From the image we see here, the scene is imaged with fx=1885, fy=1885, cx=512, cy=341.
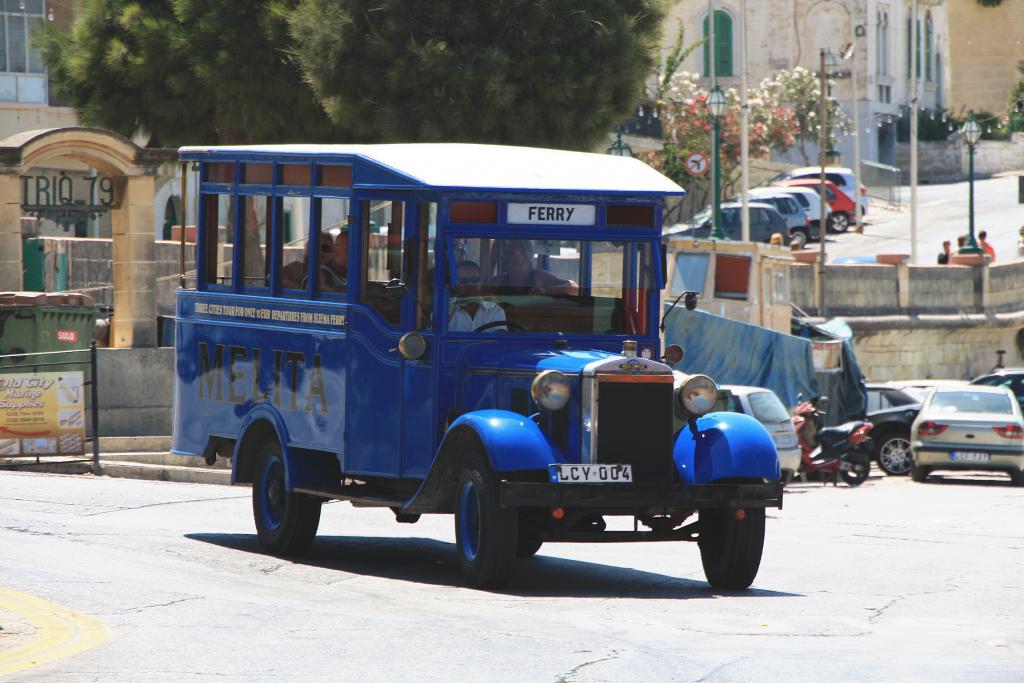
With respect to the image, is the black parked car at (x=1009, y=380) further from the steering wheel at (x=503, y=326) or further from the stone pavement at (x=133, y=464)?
the steering wheel at (x=503, y=326)

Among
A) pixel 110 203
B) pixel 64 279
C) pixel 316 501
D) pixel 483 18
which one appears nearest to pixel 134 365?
pixel 110 203

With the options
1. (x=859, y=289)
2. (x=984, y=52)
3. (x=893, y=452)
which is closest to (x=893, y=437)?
(x=893, y=452)

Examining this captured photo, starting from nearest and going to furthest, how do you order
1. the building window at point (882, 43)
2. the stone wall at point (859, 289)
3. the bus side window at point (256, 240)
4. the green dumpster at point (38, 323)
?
the bus side window at point (256, 240) → the green dumpster at point (38, 323) → the stone wall at point (859, 289) → the building window at point (882, 43)

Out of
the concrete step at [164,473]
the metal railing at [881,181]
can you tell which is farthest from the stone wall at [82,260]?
the metal railing at [881,181]

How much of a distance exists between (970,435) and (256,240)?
15021 mm

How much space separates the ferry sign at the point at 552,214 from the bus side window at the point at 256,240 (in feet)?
7.42

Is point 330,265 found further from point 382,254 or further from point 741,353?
point 741,353

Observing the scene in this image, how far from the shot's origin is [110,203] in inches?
967

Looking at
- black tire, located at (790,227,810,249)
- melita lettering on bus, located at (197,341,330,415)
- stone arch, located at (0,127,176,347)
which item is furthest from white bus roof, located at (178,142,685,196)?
black tire, located at (790,227,810,249)

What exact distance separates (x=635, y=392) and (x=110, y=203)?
46.8 ft

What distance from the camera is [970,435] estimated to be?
26.3 meters

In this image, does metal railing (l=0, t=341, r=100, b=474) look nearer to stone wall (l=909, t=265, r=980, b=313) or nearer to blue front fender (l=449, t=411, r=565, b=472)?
blue front fender (l=449, t=411, r=565, b=472)

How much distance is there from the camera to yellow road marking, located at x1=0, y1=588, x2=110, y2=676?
8.97m

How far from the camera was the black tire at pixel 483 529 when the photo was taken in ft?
37.6
